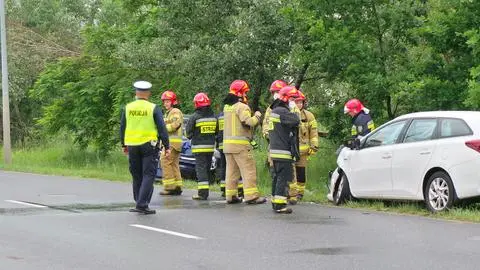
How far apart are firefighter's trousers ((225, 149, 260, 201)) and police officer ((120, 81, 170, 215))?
1497 millimetres

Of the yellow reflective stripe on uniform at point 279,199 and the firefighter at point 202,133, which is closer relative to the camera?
the yellow reflective stripe on uniform at point 279,199

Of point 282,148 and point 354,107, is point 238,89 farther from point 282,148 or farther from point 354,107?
point 354,107

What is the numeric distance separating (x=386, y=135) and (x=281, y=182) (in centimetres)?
202

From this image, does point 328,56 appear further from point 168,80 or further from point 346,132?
point 168,80

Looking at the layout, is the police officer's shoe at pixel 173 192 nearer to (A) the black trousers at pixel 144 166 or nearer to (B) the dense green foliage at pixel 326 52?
(A) the black trousers at pixel 144 166

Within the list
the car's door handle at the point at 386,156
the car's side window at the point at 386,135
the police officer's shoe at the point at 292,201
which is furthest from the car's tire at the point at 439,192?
the police officer's shoe at the point at 292,201

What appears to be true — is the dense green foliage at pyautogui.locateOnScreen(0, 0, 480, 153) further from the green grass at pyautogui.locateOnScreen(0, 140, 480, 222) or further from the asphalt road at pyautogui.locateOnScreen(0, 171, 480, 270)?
the asphalt road at pyautogui.locateOnScreen(0, 171, 480, 270)

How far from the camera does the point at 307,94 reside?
21.6 m

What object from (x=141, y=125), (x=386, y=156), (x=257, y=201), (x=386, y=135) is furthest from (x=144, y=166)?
(x=386, y=135)

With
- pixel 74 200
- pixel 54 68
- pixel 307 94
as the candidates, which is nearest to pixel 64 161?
pixel 54 68

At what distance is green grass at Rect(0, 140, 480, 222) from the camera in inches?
455

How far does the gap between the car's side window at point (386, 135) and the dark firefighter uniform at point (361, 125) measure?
3.85 ft

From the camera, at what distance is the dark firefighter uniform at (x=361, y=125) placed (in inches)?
542

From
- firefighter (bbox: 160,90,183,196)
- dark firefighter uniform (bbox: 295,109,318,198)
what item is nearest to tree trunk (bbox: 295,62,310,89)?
firefighter (bbox: 160,90,183,196)
